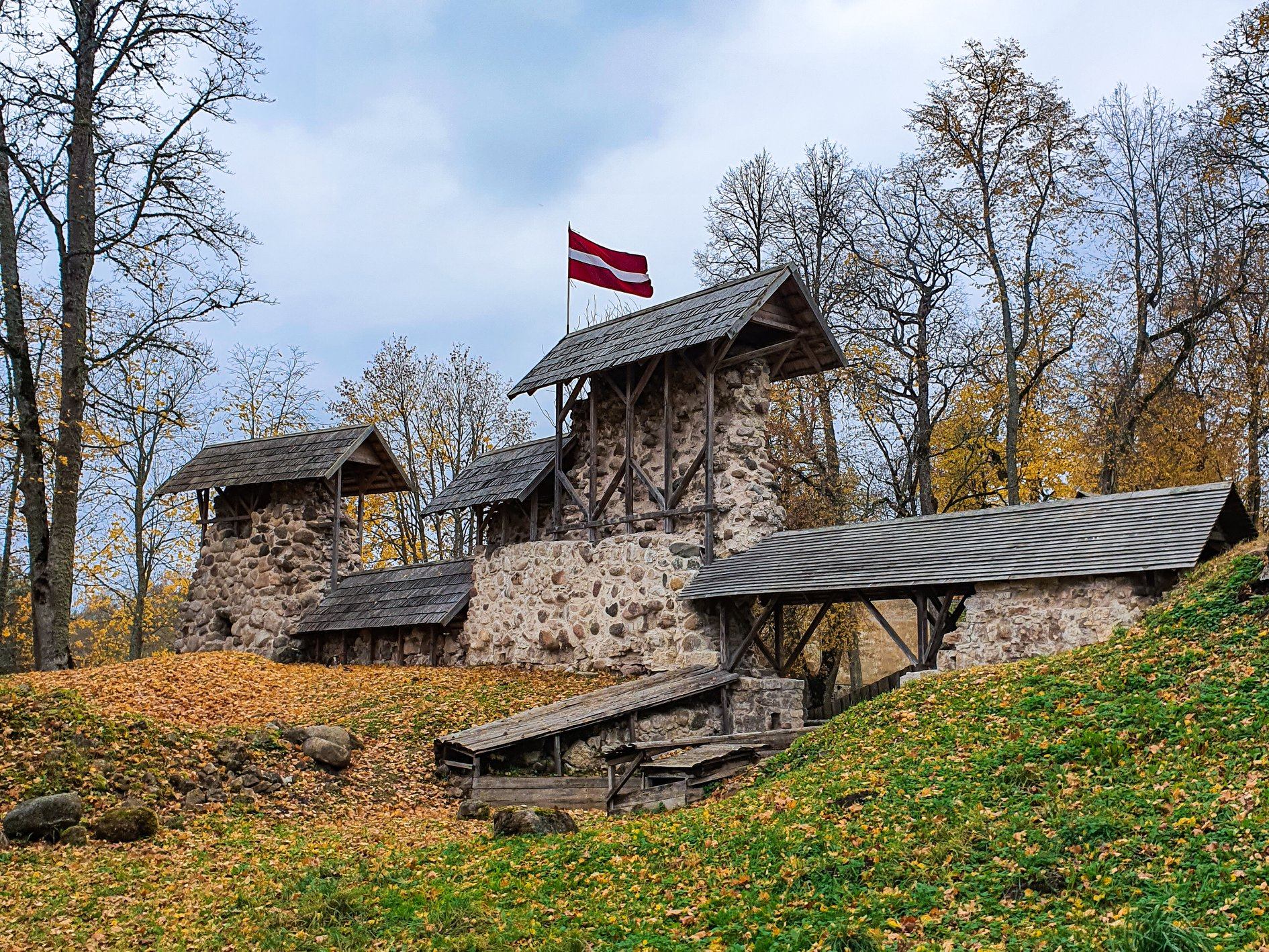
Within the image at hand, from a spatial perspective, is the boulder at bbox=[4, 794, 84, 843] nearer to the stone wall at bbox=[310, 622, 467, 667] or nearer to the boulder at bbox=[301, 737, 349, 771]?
the boulder at bbox=[301, 737, 349, 771]

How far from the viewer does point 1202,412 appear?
66.9 ft

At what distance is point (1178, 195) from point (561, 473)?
15.1 meters

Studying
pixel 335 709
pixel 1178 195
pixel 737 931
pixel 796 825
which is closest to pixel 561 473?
pixel 335 709

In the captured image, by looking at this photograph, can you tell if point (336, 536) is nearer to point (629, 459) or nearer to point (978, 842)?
point (629, 459)

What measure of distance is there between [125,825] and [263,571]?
489 inches

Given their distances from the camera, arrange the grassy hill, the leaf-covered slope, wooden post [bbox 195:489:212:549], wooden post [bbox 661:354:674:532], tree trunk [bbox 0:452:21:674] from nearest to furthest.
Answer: the leaf-covered slope, the grassy hill, wooden post [bbox 661:354:674:532], tree trunk [bbox 0:452:21:674], wooden post [bbox 195:489:212:549]

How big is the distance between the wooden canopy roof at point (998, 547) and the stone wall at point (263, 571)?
32.0 ft

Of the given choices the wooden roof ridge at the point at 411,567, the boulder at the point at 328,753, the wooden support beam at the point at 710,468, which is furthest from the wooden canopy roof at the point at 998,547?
the wooden roof ridge at the point at 411,567

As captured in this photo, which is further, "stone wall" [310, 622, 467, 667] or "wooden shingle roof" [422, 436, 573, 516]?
"stone wall" [310, 622, 467, 667]

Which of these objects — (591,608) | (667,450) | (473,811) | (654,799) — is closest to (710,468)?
(667,450)

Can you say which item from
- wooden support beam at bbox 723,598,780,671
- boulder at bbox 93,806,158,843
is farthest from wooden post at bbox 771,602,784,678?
boulder at bbox 93,806,158,843

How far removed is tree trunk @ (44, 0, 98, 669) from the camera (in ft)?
46.1

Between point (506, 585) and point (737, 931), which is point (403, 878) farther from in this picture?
point (506, 585)

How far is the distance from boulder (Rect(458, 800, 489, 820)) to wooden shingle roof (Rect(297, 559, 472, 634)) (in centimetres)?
711
